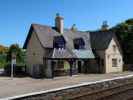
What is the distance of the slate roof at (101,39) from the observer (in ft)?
114

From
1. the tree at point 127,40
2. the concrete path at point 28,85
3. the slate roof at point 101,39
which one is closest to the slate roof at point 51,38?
the slate roof at point 101,39

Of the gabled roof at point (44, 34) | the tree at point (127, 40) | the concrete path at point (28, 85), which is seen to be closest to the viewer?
the concrete path at point (28, 85)

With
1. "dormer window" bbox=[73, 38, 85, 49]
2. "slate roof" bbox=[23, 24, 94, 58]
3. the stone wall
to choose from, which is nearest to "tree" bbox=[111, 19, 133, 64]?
"slate roof" bbox=[23, 24, 94, 58]

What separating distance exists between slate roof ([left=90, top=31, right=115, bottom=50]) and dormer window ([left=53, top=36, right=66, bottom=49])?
650 cm

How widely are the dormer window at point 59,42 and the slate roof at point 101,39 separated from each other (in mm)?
6502

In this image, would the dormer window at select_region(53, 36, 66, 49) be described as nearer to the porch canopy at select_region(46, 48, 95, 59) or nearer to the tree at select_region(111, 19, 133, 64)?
the porch canopy at select_region(46, 48, 95, 59)

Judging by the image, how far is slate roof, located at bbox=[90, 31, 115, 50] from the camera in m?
34.6

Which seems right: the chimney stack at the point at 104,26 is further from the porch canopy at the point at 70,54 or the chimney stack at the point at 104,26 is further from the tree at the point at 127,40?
the porch canopy at the point at 70,54

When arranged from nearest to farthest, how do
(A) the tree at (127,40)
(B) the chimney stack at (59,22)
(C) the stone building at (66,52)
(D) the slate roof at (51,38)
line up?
(D) the slate roof at (51,38), (C) the stone building at (66,52), (B) the chimney stack at (59,22), (A) the tree at (127,40)

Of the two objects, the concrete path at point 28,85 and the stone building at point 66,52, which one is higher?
the stone building at point 66,52

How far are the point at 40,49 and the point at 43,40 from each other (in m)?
1.14

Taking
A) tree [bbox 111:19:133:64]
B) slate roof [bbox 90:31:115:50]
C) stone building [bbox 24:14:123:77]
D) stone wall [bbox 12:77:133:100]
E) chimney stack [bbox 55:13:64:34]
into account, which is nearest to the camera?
stone wall [bbox 12:77:133:100]

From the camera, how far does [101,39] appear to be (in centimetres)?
3603

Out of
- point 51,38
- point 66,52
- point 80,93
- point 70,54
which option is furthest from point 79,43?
point 80,93
